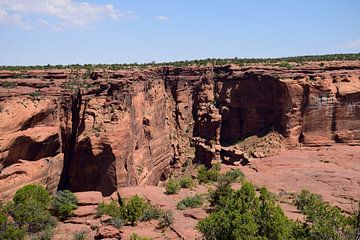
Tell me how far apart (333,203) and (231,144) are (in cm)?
1841

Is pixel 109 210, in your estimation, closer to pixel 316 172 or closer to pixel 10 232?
pixel 10 232

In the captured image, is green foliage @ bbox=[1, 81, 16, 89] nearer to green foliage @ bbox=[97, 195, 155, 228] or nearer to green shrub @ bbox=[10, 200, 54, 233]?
green shrub @ bbox=[10, 200, 54, 233]

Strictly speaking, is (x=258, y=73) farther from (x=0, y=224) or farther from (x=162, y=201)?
(x=0, y=224)

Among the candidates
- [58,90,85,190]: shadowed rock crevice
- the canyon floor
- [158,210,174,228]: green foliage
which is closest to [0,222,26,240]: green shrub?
the canyon floor

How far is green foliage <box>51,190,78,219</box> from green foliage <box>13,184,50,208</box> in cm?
54

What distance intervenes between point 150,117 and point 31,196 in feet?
56.3

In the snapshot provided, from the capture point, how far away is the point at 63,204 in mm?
21922

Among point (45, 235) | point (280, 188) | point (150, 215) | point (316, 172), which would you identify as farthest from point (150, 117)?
point (45, 235)

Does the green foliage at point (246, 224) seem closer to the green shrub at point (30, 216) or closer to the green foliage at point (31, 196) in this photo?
the green shrub at point (30, 216)

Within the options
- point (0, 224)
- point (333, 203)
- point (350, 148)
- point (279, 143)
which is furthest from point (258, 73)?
point (0, 224)

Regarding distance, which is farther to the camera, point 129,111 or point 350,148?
point 350,148

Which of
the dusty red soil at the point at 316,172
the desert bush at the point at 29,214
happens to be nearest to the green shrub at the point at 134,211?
the desert bush at the point at 29,214

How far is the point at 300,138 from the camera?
132ft

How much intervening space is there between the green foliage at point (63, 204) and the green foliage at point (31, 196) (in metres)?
0.54
